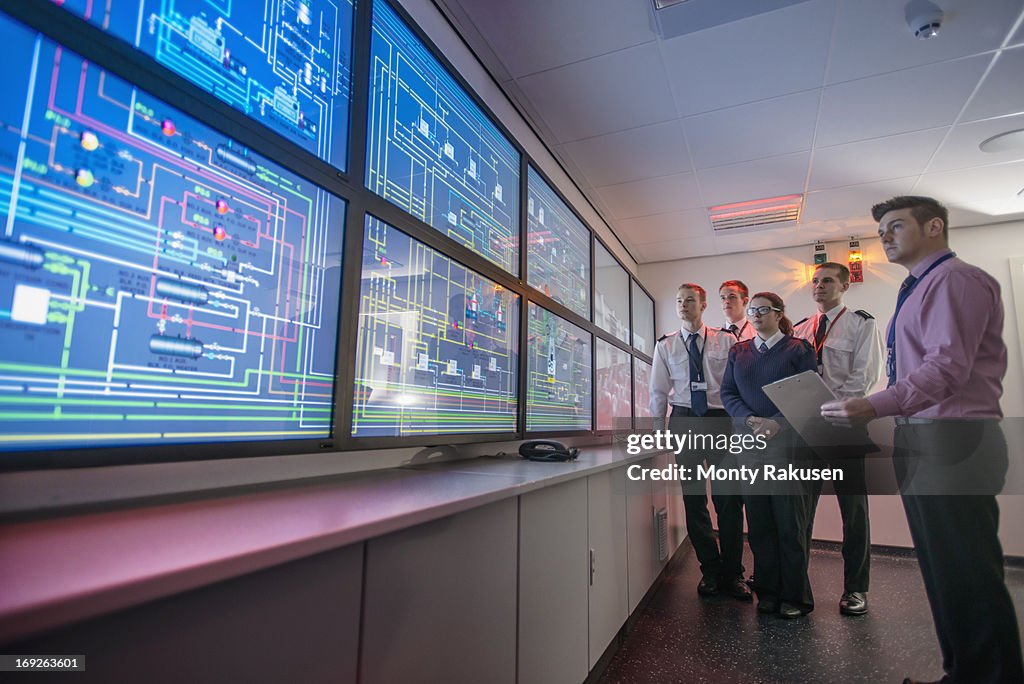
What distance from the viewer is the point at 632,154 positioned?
326 centimetres

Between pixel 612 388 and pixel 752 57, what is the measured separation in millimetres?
2284

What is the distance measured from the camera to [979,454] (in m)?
1.49

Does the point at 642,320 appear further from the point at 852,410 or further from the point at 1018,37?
the point at 852,410

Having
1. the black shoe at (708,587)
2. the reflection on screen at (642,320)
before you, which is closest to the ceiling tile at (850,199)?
the reflection on screen at (642,320)

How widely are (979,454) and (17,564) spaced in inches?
83.7

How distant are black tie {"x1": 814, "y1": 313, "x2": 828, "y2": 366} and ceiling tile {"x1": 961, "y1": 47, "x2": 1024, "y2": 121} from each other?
133cm

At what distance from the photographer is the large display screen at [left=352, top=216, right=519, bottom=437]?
1475 millimetres

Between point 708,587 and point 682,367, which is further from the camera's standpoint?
point 682,367

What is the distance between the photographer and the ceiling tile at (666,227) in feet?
13.9

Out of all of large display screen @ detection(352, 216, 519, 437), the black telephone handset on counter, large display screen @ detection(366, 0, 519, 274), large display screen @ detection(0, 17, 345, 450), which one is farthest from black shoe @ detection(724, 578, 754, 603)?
large display screen @ detection(0, 17, 345, 450)

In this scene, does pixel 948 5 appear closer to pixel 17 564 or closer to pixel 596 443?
pixel 596 443

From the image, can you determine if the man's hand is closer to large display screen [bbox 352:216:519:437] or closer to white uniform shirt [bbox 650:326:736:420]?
large display screen [bbox 352:216:519:437]

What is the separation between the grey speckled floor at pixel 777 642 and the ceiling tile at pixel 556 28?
2360 mm

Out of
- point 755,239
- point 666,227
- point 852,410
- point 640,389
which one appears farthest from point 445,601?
point 755,239
